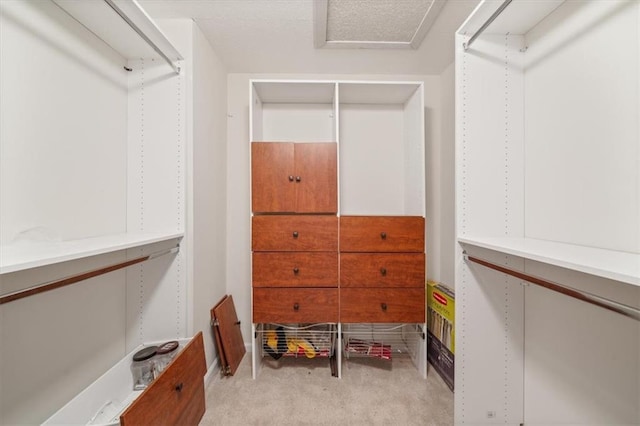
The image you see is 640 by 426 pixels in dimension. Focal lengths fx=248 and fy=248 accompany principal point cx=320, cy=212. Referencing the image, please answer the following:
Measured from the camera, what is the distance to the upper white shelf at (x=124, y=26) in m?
0.99

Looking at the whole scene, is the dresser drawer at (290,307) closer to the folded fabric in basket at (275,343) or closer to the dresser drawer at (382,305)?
the dresser drawer at (382,305)

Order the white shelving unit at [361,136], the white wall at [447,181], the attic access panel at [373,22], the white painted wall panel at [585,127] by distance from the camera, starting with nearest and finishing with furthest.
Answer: the white painted wall panel at [585,127] < the attic access panel at [373,22] < the white wall at [447,181] < the white shelving unit at [361,136]

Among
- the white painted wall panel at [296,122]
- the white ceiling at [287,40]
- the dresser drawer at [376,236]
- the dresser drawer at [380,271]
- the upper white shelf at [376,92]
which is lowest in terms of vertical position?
the dresser drawer at [380,271]

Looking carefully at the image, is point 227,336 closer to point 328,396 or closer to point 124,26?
point 328,396

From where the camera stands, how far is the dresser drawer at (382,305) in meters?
1.64

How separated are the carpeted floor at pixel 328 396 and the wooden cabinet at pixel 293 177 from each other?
1135mm

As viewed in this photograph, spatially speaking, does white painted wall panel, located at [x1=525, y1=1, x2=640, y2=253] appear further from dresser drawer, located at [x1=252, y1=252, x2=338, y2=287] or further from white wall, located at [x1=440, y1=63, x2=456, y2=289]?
dresser drawer, located at [x1=252, y1=252, x2=338, y2=287]

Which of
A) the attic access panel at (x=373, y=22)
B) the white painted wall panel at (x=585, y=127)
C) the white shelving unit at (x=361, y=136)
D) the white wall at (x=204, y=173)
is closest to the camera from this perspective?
the white painted wall panel at (x=585, y=127)

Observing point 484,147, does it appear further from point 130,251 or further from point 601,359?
point 130,251

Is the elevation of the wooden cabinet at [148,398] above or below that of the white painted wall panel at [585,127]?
below

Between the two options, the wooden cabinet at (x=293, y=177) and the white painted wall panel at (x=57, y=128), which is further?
the wooden cabinet at (x=293, y=177)

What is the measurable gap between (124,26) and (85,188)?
0.76m

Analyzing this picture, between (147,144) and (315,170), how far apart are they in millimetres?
979

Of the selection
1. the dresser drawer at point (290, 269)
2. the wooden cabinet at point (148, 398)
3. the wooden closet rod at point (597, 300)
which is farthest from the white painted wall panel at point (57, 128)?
the wooden closet rod at point (597, 300)
